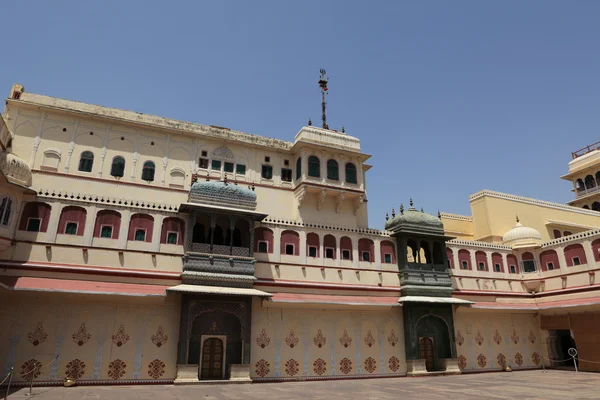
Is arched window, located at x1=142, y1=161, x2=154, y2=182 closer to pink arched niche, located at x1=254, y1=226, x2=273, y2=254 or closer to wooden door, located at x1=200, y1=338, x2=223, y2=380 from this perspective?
pink arched niche, located at x1=254, y1=226, x2=273, y2=254

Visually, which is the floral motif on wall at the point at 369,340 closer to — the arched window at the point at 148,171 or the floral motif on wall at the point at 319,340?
the floral motif on wall at the point at 319,340

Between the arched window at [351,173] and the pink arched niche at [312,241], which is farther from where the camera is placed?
the arched window at [351,173]

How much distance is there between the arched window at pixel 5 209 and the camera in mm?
15464

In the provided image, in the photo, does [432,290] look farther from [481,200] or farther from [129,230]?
[129,230]

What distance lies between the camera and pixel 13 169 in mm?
17250

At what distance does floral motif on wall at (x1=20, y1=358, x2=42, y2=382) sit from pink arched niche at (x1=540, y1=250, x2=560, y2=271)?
26.9m

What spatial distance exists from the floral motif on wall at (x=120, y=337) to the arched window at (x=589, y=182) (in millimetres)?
44213

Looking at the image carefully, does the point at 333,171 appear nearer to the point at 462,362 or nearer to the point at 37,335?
the point at 462,362

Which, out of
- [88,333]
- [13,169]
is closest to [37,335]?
[88,333]

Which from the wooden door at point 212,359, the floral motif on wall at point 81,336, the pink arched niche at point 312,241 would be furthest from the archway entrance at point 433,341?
the floral motif on wall at point 81,336

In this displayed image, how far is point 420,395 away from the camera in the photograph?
13.8m

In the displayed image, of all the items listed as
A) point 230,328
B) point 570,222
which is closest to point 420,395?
point 230,328

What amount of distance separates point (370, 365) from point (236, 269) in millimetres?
8136

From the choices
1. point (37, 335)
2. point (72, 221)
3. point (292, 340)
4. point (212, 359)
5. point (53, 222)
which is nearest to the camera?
point (37, 335)
